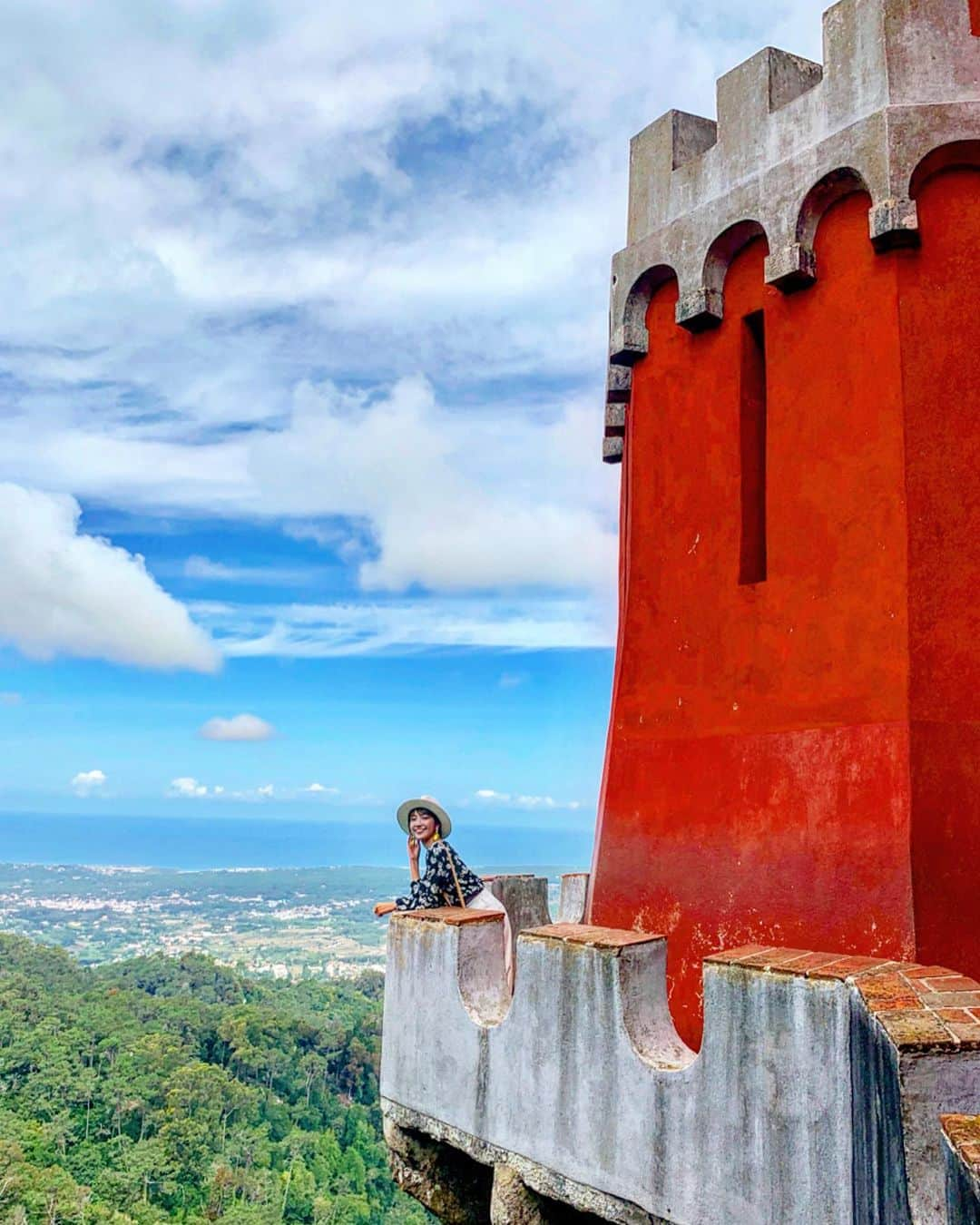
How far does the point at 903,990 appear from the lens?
3535 millimetres

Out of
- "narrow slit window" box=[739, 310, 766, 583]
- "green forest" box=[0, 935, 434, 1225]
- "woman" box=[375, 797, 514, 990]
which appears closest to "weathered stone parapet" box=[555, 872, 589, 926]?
"woman" box=[375, 797, 514, 990]

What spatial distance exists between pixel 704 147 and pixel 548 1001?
5.00 metres

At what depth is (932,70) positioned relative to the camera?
16.7ft

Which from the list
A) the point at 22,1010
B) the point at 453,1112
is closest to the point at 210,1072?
the point at 22,1010

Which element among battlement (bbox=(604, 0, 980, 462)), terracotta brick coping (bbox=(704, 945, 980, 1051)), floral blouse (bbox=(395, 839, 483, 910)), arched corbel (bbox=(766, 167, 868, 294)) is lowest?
terracotta brick coping (bbox=(704, 945, 980, 1051))

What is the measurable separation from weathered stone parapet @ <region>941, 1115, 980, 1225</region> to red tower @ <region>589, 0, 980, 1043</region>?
69.3 inches

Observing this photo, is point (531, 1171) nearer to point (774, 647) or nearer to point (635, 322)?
point (774, 647)

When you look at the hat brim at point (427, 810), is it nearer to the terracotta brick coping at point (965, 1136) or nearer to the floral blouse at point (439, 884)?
the floral blouse at point (439, 884)

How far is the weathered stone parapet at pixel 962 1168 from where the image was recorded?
2.39 meters

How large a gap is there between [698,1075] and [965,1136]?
5.54ft

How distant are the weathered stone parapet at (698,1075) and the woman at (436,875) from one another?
0.50m

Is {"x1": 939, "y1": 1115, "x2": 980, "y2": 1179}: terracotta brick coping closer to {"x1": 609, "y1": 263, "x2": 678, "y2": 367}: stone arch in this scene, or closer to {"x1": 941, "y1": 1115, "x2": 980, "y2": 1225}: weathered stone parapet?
{"x1": 941, "y1": 1115, "x2": 980, "y2": 1225}: weathered stone parapet

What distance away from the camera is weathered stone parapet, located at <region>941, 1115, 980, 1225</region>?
7.84 feet

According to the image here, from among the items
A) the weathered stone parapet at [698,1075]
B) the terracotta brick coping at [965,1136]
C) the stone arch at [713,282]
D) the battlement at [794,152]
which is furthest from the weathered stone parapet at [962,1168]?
the stone arch at [713,282]
